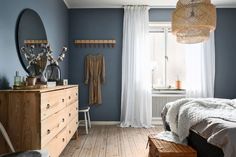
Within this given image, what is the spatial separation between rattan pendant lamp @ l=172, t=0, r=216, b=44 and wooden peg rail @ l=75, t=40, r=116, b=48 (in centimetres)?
228

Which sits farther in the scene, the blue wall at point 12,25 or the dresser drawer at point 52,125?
the blue wall at point 12,25

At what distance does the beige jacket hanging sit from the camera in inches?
209

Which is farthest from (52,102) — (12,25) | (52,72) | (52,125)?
(52,72)

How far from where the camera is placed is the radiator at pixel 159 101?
214 inches

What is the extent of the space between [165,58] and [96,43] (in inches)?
66.9

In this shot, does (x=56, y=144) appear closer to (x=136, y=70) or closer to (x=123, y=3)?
(x=136, y=70)

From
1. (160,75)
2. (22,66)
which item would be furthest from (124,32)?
(22,66)

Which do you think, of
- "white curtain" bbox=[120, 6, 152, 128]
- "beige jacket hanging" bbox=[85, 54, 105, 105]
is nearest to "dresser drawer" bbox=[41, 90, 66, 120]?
"beige jacket hanging" bbox=[85, 54, 105, 105]

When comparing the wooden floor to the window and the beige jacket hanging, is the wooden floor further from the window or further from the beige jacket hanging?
the window

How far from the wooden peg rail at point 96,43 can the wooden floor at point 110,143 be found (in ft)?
6.16

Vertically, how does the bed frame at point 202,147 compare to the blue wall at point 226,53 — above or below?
below

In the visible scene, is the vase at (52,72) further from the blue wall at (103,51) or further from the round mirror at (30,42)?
the blue wall at (103,51)

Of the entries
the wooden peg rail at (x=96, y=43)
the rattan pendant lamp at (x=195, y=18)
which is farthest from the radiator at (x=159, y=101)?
the rattan pendant lamp at (x=195, y=18)

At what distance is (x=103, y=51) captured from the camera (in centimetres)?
542
